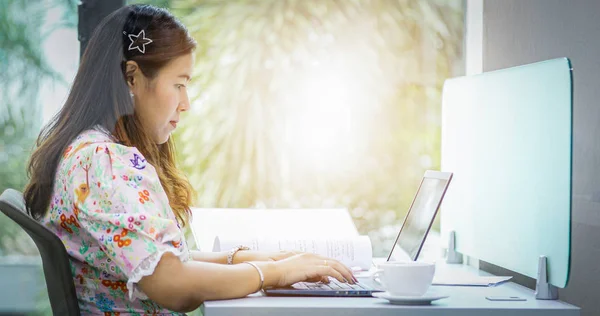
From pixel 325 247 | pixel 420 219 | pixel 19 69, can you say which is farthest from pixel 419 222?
pixel 19 69

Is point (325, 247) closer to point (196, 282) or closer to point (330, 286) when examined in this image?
point (330, 286)

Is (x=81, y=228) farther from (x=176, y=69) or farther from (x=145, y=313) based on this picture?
(x=176, y=69)

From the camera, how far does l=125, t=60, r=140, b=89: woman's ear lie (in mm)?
1571

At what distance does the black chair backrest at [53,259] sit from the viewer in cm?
132

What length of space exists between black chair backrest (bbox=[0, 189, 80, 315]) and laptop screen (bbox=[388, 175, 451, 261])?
798mm

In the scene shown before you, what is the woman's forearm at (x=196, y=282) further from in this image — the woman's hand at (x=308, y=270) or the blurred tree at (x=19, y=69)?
the blurred tree at (x=19, y=69)

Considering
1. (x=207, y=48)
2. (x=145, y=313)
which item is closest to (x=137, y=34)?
(x=145, y=313)

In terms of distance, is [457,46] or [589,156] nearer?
[589,156]

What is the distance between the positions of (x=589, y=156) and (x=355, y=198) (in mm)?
885

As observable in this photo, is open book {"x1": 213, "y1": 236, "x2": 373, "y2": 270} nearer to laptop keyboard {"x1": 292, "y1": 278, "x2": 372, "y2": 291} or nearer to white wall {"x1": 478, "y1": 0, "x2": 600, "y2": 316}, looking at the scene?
laptop keyboard {"x1": 292, "y1": 278, "x2": 372, "y2": 291}

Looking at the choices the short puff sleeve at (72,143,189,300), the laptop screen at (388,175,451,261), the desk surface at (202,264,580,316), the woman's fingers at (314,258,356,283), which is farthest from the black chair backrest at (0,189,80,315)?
the laptop screen at (388,175,451,261)

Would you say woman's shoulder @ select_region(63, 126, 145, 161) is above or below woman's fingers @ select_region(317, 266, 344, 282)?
above

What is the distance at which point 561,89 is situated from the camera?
1466 mm

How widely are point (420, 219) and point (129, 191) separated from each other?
79cm
